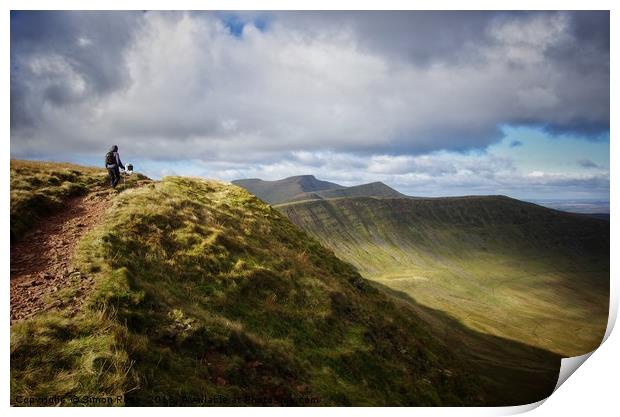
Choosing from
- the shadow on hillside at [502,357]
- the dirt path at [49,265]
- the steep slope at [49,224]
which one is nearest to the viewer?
the dirt path at [49,265]

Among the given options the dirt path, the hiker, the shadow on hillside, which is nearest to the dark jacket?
the hiker

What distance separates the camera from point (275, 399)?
1341 centimetres

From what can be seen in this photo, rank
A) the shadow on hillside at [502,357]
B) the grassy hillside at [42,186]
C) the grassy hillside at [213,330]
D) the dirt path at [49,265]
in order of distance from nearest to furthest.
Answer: the grassy hillside at [213,330] < the dirt path at [49,265] < the grassy hillside at [42,186] < the shadow on hillside at [502,357]

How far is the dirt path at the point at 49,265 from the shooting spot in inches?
497

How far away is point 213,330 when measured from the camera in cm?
1438

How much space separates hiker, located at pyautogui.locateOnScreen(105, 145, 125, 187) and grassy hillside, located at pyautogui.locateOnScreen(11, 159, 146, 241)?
2.16ft

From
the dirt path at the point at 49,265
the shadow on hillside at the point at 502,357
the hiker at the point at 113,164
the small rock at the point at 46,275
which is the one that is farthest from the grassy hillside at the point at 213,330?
the shadow on hillside at the point at 502,357

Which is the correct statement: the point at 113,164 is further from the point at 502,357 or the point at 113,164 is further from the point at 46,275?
the point at 502,357

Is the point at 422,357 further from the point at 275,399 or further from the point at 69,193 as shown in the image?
the point at 69,193

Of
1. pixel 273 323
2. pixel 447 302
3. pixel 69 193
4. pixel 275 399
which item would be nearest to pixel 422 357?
pixel 273 323

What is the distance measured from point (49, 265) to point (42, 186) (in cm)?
995

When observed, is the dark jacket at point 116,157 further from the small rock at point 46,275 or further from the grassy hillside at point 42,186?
the small rock at point 46,275

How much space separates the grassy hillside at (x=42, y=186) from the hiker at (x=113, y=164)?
66cm
